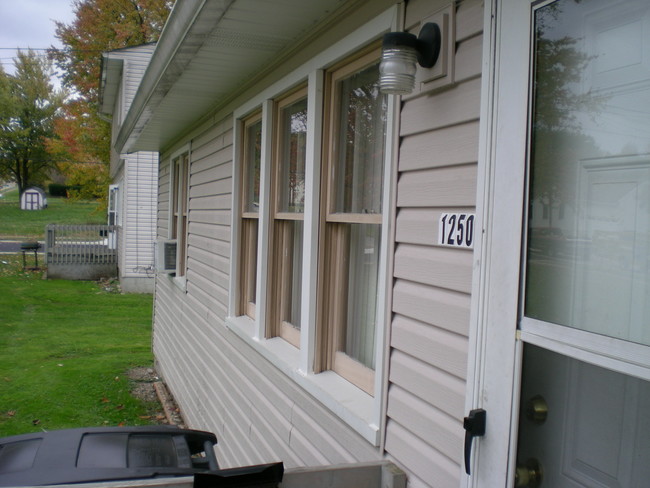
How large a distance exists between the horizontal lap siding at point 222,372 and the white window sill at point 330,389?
71 millimetres

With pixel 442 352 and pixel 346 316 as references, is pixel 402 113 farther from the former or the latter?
pixel 346 316

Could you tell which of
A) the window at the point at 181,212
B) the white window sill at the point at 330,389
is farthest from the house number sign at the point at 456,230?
the window at the point at 181,212

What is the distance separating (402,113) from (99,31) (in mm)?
26361

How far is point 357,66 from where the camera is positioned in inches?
112

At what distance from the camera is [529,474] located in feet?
5.48

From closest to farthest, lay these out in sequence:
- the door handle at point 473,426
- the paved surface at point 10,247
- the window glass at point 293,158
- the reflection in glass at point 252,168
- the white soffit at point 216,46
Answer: the door handle at point 473,426
the white soffit at point 216,46
the window glass at point 293,158
the reflection in glass at point 252,168
the paved surface at point 10,247

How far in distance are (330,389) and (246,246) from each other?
6.55 ft

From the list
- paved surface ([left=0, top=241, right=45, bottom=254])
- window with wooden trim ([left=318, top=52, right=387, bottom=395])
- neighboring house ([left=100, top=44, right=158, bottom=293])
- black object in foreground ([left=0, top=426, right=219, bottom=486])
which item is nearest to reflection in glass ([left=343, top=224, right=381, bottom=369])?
window with wooden trim ([left=318, top=52, right=387, bottom=395])

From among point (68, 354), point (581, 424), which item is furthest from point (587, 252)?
point (68, 354)

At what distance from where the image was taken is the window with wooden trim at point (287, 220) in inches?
143

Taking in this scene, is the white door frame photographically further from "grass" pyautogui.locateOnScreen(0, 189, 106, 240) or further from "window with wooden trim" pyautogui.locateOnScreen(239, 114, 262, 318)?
"grass" pyautogui.locateOnScreen(0, 189, 106, 240)

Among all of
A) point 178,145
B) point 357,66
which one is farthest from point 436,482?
point 178,145

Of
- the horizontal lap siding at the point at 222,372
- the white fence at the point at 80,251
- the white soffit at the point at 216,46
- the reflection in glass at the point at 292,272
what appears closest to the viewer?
the white soffit at the point at 216,46

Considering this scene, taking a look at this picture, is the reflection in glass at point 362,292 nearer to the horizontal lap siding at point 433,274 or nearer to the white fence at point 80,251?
the horizontal lap siding at point 433,274
